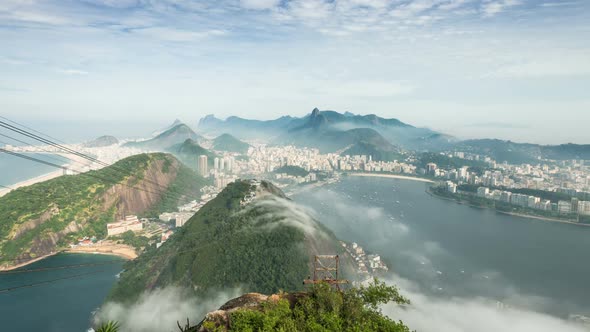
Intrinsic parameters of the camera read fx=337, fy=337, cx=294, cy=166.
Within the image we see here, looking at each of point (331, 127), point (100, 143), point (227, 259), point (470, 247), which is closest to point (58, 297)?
point (227, 259)

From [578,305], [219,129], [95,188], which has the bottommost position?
[578,305]

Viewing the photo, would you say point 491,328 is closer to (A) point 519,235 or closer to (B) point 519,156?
(A) point 519,235

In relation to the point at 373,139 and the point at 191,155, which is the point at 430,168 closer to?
the point at 373,139

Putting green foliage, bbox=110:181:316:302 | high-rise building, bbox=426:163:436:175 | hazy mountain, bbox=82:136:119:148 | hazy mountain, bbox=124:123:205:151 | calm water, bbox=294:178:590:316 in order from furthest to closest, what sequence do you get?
1. hazy mountain, bbox=124:123:205:151
2. hazy mountain, bbox=82:136:119:148
3. high-rise building, bbox=426:163:436:175
4. calm water, bbox=294:178:590:316
5. green foliage, bbox=110:181:316:302

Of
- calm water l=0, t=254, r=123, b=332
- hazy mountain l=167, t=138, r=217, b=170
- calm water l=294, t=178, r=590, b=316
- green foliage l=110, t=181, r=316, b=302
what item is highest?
Answer: hazy mountain l=167, t=138, r=217, b=170

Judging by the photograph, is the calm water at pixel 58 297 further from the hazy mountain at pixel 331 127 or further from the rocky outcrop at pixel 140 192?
→ the hazy mountain at pixel 331 127

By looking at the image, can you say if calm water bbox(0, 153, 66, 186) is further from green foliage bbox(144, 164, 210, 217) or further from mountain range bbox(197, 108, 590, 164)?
mountain range bbox(197, 108, 590, 164)

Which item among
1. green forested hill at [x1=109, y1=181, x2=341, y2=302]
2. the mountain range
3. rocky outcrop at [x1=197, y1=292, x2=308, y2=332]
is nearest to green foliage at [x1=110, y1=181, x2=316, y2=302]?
green forested hill at [x1=109, y1=181, x2=341, y2=302]

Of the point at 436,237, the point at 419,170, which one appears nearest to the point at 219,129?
the point at 419,170

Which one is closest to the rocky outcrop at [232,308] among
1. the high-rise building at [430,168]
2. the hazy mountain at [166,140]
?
the high-rise building at [430,168]
